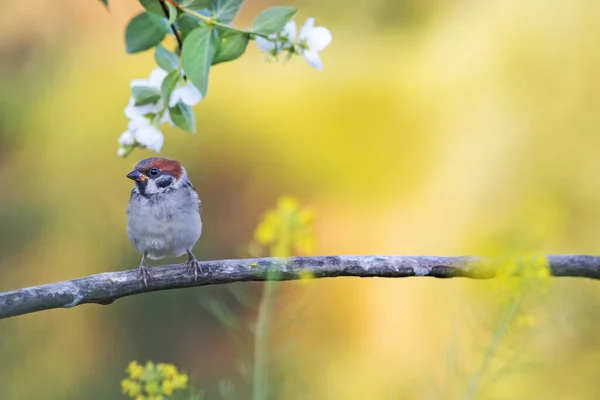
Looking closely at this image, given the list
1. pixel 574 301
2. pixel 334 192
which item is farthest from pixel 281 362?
pixel 334 192

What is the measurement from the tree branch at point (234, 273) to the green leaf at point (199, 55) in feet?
1.11

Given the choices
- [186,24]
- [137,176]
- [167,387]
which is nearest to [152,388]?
[167,387]

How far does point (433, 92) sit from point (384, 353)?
3.02ft

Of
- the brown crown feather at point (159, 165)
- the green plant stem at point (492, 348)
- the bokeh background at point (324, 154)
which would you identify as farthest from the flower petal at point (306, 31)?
the bokeh background at point (324, 154)

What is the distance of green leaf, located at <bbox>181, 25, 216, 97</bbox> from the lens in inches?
24.7

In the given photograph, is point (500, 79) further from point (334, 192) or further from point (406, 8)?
point (334, 192)

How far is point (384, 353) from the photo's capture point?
2516mm

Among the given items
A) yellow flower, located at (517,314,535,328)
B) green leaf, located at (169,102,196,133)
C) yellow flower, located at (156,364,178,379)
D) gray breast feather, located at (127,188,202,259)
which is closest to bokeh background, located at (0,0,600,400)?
gray breast feather, located at (127,188,202,259)

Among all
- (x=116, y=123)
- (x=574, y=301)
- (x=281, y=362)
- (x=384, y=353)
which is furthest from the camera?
(x=116, y=123)

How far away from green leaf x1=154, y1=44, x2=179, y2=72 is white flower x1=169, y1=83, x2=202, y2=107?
0.02 metres

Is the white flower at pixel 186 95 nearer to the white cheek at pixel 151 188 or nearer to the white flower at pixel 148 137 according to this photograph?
the white flower at pixel 148 137

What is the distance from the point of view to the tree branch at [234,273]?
0.87 m

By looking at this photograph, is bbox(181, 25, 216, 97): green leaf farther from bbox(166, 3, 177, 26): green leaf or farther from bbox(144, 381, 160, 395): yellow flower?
bbox(144, 381, 160, 395): yellow flower

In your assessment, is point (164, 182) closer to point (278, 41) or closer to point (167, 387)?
point (167, 387)
